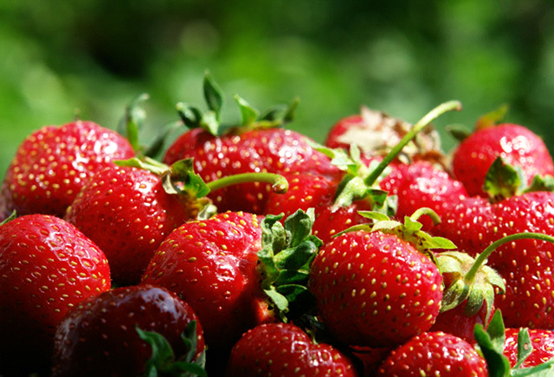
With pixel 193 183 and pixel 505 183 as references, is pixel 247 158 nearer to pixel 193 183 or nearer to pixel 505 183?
pixel 193 183

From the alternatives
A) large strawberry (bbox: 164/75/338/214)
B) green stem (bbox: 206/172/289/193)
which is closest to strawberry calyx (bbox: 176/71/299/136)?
large strawberry (bbox: 164/75/338/214)

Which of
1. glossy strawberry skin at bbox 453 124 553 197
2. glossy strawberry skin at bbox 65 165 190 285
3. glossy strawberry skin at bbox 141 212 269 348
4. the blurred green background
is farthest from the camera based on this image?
the blurred green background

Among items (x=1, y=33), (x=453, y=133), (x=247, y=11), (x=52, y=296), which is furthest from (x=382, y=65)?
(x=52, y=296)

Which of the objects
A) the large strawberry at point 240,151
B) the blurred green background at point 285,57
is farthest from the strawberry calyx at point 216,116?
the blurred green background at point 285,57

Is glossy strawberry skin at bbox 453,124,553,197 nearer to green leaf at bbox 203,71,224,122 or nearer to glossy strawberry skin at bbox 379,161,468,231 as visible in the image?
glossy strawberry skin at bbox 379,161,468,231

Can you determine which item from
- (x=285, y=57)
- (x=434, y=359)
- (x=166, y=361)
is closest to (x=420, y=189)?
(x=434, y=359)

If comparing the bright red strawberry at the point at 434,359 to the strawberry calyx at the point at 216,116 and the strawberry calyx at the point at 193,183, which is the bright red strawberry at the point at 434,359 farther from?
the strawberry calyx at the point at 216,116
